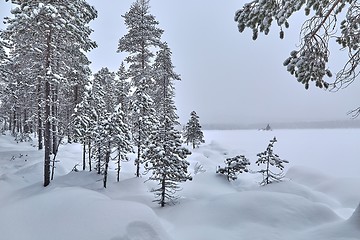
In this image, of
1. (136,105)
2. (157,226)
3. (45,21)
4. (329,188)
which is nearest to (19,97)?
(136,105)

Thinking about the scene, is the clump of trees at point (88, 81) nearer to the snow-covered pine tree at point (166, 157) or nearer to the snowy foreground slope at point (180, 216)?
the snow-covered pine tree at point (166, 157)

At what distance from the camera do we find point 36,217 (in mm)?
7855

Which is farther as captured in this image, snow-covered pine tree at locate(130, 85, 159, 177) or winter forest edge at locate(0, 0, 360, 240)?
snow-covered pine tree at locate(130, 85, 159, 177)

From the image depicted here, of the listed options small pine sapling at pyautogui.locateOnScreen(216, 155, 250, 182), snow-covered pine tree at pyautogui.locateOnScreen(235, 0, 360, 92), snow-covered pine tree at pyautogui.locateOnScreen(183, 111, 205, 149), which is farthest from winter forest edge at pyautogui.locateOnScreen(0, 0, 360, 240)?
snow-covered pine tree at pyautogui.locateOnScreen(183, 111, 205, 149)

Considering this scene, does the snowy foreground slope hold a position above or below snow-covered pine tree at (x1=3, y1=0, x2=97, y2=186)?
below

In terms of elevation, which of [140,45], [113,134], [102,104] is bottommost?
[113,134]

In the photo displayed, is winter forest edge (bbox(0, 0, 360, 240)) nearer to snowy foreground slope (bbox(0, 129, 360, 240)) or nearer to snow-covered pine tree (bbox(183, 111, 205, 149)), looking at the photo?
snowy foreground slope (bbox(0, 129, 360, 240))

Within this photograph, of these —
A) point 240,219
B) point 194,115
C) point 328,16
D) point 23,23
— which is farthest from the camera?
point 194,115

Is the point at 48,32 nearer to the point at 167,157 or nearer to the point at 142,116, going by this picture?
the point at 142,116

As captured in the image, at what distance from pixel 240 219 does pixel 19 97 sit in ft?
128

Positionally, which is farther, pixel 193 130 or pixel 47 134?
pixel 193 130

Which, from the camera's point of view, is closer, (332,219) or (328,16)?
(328,16)

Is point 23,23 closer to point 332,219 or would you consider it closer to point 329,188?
point 332,219

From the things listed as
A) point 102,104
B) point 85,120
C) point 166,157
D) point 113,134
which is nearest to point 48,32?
point 113,134
